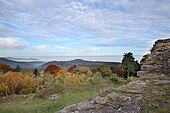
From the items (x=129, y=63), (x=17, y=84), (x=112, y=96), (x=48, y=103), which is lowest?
(x=17, y=84)

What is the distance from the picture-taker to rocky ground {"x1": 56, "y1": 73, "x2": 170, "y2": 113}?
2615 millimetres

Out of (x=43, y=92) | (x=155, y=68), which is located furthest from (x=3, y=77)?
(x=155, y=68)

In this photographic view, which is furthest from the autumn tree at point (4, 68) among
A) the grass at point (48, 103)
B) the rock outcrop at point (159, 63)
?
the rock outcrop at point (159, 63)

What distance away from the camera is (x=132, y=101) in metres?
2.82

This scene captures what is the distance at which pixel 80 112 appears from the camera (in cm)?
278

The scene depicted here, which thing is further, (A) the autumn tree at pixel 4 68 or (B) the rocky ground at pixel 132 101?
(A) the autumn tree at pixel 4 68

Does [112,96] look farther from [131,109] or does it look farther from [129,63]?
[129,63]

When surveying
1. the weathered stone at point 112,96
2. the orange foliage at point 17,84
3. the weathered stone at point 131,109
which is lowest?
the orange foliage at point 17,84

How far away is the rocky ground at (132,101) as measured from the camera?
103 inches

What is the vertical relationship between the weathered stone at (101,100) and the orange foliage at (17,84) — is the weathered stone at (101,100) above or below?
above

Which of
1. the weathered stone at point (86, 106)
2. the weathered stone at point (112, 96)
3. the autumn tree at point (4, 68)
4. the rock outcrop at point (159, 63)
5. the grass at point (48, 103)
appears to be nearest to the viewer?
the weathered stone at point (86, 106)

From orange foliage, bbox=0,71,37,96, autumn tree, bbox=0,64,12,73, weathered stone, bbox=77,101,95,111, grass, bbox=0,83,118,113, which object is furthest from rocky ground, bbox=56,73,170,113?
autumn tree, bbox=0,64,12,73

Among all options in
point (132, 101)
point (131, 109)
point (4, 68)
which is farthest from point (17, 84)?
point (4, 68)

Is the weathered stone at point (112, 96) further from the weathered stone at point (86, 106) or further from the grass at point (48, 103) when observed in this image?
the grass at point (48, 103)
